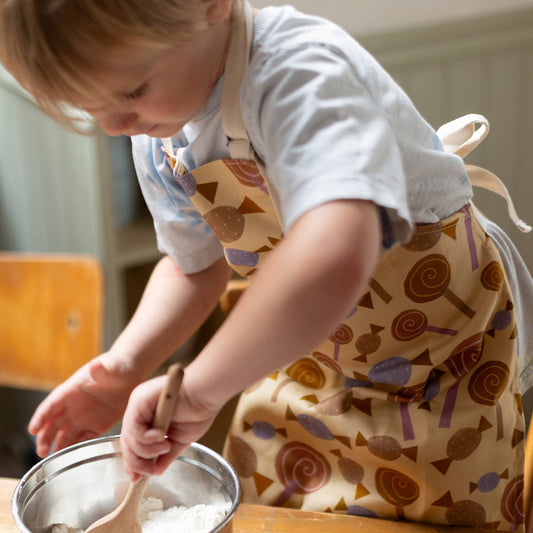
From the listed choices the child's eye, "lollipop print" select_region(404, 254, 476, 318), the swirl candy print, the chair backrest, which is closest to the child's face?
the child's eye

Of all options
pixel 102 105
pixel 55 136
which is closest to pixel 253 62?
pixel 102 105

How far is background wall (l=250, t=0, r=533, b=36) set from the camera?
1.41m

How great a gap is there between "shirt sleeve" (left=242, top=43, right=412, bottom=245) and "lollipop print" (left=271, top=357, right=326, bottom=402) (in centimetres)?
34

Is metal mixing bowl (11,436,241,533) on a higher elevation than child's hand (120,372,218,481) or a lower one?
lower

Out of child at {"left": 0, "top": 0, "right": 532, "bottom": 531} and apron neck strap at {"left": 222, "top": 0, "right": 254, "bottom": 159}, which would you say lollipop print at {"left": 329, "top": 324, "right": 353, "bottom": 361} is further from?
apron neck strap at {"left": 222, "top": 0, "right": 254, "bottom": 159}

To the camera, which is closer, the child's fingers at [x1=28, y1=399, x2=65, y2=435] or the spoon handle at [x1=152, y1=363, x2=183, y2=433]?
the spoon handle at [x1=152, y1=363, x2=183, y2=433]

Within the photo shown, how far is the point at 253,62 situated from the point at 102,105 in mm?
110

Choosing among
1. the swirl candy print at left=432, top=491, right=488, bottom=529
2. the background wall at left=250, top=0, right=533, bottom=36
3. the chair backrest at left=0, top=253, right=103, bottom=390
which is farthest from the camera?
the background wall at left=250, top=0, right=533, bottom=36

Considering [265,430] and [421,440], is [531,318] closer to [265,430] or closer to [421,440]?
[421,440]

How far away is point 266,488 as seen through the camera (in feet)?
2.69

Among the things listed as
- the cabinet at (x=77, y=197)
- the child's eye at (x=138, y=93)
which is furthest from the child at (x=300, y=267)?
the cabinet at (x=77, y=197)

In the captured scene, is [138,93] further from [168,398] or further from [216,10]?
[168,398]

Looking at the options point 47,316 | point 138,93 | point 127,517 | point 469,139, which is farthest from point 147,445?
point 47,316

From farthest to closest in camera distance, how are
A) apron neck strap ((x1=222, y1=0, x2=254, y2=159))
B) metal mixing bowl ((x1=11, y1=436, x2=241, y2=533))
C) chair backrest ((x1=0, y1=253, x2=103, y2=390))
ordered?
chair backrest ((x1=0, y1=253, x2=103, y2=390))
metal mixing bowl ((x1=11, y1=436, x2=241, y2=533))
apron neck strap ((x1=222, y1=0, x2=254, y2=159))
